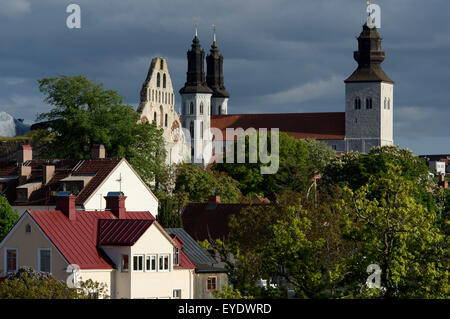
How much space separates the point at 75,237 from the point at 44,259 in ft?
5.66

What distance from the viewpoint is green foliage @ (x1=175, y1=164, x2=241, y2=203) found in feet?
298

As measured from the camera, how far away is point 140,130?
79562mm

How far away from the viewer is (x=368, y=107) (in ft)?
626

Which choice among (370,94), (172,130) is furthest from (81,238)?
(370,94)

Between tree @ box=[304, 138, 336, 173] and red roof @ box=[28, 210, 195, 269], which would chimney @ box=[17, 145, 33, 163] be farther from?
tree @ box=[304, 138, 336, 173]

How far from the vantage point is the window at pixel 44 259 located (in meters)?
44.6

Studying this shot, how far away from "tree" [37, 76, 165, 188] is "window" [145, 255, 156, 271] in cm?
3037

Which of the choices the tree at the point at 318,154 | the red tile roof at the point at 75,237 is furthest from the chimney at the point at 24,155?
the tree at the point at 318,154

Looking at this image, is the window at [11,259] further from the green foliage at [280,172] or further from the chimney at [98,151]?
the green foliage at [280,172]

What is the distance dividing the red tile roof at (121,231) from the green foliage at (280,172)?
54.3 meters

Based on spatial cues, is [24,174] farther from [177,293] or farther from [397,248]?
[397,248]

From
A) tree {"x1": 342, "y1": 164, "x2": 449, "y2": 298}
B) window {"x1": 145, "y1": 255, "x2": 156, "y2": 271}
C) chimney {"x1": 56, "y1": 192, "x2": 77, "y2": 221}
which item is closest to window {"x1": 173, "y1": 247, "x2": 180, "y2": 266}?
window {"x1": 145, "y1": 255, "x2": 156, "y2": 271}

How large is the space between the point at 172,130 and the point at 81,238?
75301mm
